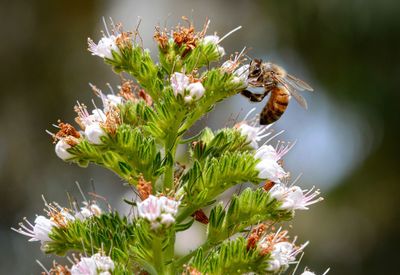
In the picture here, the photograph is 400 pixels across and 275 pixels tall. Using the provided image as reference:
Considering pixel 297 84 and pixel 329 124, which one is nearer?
pixel 297 84

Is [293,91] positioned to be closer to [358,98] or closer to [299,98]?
[299,98]

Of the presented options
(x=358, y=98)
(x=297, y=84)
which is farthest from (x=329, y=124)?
(x=297, y=84)

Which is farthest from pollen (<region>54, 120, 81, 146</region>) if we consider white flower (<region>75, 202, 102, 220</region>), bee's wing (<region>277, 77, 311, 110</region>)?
bee's wing (<region>277, 77, 311, 110</region>)

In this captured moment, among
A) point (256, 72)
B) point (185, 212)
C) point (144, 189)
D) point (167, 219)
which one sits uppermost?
point (256, 72)

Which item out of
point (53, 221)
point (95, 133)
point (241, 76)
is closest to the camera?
point (95, 133)

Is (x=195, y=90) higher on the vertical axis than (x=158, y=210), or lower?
higher

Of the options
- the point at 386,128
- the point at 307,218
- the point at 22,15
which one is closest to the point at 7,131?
the point at 22,15

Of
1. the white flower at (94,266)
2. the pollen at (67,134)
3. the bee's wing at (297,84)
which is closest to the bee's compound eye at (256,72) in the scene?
the bee's wing at (297,84)

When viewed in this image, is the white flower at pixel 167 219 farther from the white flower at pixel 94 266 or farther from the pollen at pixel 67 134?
the pollen at pixel 67 134
